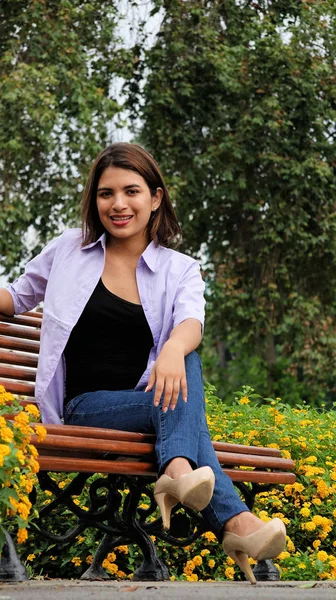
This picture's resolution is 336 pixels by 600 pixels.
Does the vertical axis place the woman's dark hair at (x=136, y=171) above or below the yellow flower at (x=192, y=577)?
above

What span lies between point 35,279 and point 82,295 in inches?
10.8

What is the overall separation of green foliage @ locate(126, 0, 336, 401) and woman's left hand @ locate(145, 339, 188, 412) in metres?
9.95

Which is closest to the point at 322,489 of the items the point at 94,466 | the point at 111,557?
the point at 111,557

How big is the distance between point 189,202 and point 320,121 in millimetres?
2117

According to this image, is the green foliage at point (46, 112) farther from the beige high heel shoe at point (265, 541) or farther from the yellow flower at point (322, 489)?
the beige high heel shoe at point (265, 541)

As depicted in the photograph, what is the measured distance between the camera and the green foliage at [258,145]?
13188 mm

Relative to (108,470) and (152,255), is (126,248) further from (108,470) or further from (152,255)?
(108,470)

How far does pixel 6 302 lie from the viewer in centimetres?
354

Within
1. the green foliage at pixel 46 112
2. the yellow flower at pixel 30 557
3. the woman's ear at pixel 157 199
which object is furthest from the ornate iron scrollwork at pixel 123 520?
the green foliage at pixel 46 112

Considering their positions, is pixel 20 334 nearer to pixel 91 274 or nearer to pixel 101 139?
pixel 91 274

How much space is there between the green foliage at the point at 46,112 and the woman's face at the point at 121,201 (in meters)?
7.83

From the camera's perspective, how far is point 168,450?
9.13 ft

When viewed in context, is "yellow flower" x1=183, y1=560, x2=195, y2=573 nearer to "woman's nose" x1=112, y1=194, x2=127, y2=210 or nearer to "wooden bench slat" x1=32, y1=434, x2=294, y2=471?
"wooden bench slat" x1=32, y1=434, x2=294, y2=471

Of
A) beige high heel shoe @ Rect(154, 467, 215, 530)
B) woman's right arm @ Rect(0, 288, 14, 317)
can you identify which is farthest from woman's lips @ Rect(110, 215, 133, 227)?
beige high heel shoe @ Rect(154, 467, 215, 530)
